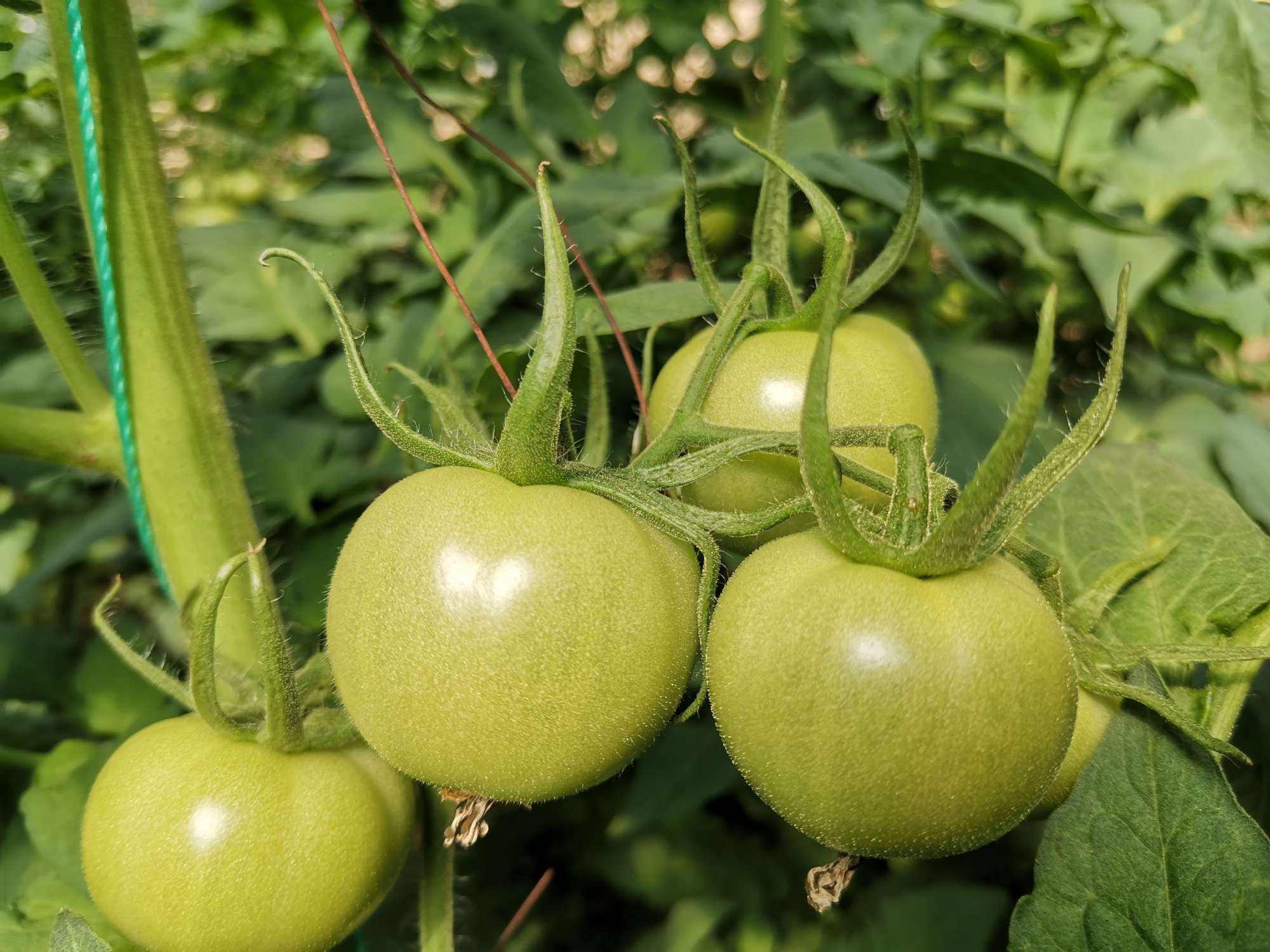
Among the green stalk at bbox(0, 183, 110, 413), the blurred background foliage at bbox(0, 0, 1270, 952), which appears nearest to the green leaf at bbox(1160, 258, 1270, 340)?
the blurred background foliage at bbox(0, 0, 1270, 952)

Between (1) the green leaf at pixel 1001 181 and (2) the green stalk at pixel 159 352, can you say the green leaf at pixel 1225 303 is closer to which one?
(1) the green leaf at pixel 1001 181

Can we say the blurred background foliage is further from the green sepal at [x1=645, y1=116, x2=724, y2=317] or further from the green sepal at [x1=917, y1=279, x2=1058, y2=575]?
the green sepal at [x1=917, y1=279, x2=1058, y2=575]

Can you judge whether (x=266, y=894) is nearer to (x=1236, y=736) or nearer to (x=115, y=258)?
(x=115, y=258)

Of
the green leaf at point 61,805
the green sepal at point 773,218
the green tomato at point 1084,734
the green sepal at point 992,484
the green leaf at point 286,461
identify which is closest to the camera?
the green sepal at point 992,484

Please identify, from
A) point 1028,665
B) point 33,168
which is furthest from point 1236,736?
point 33,168

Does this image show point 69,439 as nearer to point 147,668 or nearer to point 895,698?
point 147,668

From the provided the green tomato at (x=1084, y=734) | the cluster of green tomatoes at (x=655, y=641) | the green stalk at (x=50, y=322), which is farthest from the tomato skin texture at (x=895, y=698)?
the green stalk at (x=50, y=322)
